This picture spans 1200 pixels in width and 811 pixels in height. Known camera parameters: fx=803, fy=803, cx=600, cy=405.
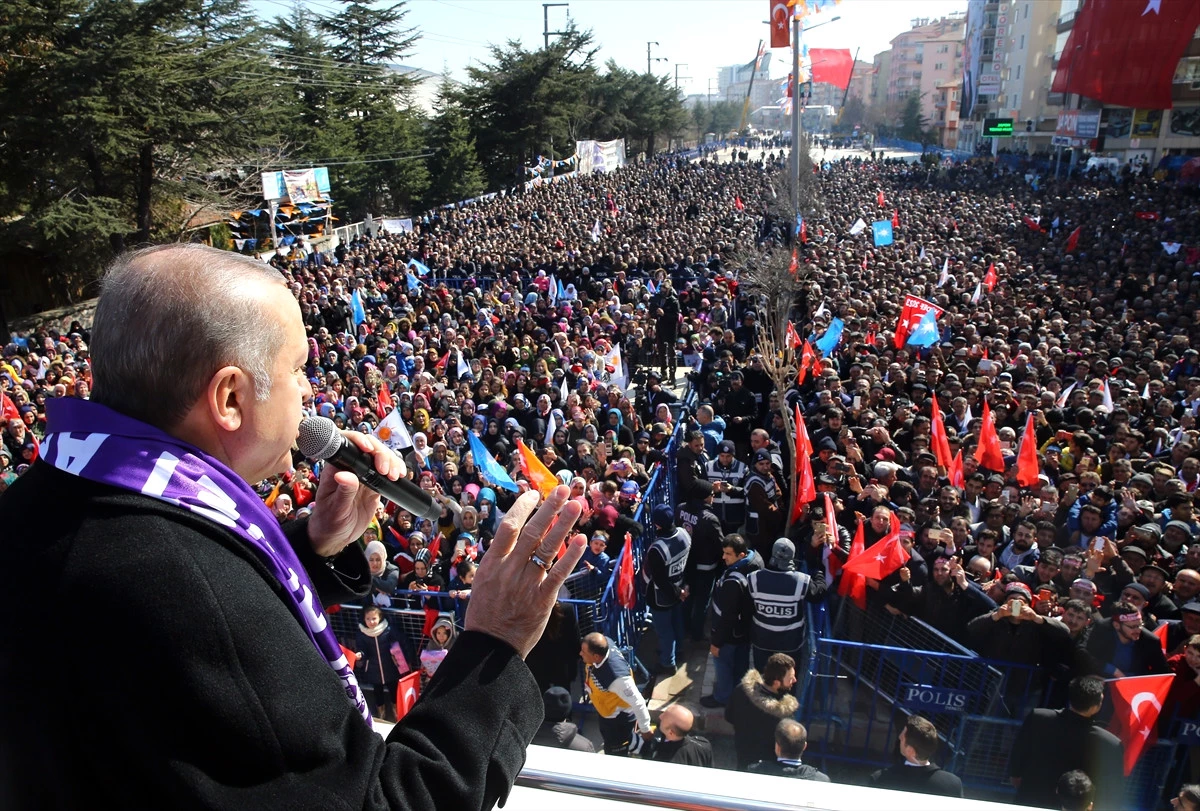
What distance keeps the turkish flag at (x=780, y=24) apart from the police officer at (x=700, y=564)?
14.0m

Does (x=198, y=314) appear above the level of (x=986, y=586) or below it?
above

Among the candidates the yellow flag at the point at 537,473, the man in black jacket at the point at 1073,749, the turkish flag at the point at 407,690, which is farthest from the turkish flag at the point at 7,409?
the man in black jacket at the point at 1073,749

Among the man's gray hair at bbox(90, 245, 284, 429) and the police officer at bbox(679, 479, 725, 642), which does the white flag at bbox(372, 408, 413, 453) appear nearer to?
the police officer at bbox(679, 479, 725, 642)

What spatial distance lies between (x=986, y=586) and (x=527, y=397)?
248 inches

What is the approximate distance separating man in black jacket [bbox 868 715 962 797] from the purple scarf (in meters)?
3.77

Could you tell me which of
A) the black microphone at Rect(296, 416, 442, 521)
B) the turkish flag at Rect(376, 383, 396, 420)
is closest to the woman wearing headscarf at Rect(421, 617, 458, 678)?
the black microphone at Rect(296, 416, 442, 521)

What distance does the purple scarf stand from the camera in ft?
3.05

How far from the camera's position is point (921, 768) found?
13.2 ft

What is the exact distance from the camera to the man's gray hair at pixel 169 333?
3.38 ft

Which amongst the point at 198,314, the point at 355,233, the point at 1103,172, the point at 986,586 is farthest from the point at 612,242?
the point at 1103,172

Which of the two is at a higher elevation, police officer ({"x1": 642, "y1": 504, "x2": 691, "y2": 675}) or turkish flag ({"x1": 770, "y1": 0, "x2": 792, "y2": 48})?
turkish flag ({"x1": 770, "y1": 0, "x2": 792, "y2": 48})

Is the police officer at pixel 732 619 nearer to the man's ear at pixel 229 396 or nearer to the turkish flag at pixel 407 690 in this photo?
the turkish flag at pixel 407 690

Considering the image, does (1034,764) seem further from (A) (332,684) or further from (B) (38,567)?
(B) (38,567)

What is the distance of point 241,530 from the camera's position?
1.00 metres
